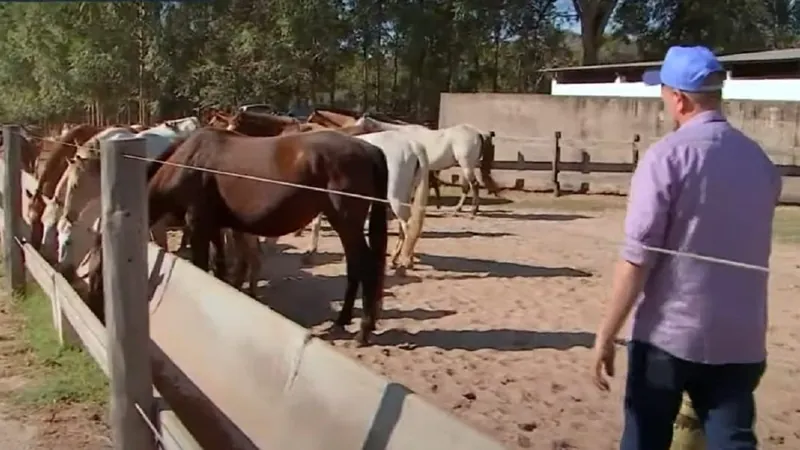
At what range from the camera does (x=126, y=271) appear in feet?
10.2

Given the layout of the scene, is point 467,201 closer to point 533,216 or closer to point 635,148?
point 533,216

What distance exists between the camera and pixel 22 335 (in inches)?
246

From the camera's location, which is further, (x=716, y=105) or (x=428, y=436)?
(x=716, y=105)

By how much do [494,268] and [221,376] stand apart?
233 inches

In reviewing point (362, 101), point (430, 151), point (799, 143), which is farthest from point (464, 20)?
point (430, 151)

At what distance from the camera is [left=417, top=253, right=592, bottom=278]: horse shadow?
899 cm

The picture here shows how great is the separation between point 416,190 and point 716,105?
7014 mm

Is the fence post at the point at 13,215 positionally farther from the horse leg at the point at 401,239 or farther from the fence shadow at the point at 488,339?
the horse leg at the point at 401,239

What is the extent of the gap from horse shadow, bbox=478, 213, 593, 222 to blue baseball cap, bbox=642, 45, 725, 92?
11.3 meters

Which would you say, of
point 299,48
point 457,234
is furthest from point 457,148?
point 299,48

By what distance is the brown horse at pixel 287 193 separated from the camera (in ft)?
21.6

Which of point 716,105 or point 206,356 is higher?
Answer: point 716,105

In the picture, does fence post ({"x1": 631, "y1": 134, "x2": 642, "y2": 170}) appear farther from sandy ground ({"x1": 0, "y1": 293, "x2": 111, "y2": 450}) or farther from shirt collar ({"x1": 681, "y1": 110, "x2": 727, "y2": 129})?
shirt collar ({"x1": 681, "y1": 110, "x2": 727, "y2": 129})

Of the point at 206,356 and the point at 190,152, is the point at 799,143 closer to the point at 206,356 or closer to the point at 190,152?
the point at 190,152
